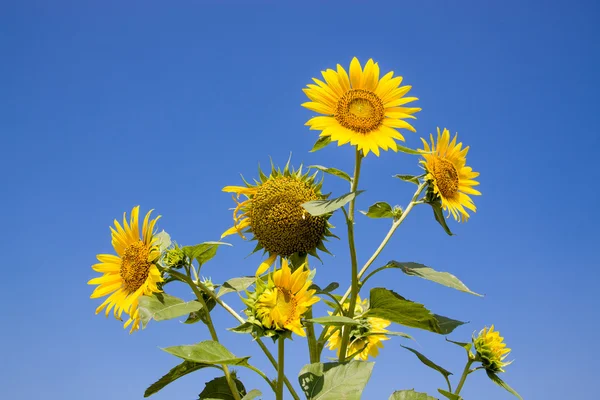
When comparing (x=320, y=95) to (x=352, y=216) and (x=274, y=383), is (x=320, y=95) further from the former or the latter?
(x=274, y=383)

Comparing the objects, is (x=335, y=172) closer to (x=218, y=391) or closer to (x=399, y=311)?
(x=399, y=311)

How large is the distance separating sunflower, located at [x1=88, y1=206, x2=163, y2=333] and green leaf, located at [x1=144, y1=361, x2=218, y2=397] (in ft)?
0.91

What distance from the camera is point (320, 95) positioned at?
10.5 ft

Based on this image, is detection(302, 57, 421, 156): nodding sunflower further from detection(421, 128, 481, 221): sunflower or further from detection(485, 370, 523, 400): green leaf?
detection(485, 370, 523, 400): green leaf

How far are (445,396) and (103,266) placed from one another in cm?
186

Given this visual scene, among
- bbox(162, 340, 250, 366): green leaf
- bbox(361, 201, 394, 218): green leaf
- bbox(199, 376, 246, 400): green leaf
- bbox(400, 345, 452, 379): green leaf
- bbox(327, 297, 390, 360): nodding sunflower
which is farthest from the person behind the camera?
bbox(327, 297, 390, 360): nodding sunflower

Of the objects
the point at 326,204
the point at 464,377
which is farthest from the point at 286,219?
the point at 464,377

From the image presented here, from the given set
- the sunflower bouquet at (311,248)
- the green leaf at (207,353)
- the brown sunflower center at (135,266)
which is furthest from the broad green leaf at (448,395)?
the brown sunflower center at (135,266)

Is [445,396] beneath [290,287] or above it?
beneath

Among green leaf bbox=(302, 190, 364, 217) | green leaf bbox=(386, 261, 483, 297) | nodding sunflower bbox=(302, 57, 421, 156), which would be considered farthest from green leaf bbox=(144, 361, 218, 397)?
nodding sunflower bbox=(302, 57, 421, 156)

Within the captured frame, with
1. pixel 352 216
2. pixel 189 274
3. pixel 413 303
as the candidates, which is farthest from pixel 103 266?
pixel 413 303

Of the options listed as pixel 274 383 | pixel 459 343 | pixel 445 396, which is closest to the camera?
pixel 274 383

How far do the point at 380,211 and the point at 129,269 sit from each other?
1.31 metres

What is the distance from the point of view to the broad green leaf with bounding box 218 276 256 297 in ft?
10.1
